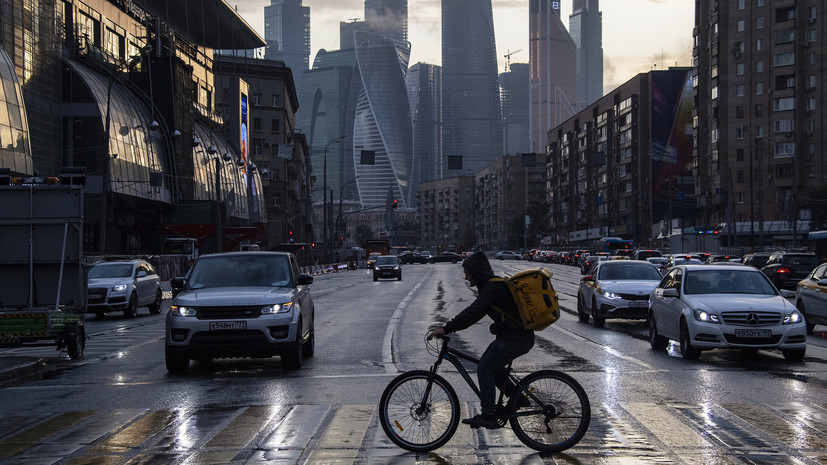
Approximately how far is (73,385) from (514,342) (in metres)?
7.20

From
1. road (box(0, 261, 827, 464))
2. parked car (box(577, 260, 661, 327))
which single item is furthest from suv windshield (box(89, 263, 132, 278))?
parked car (box(577, 260, 661, 327))

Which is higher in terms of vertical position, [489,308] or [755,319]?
[489,308]

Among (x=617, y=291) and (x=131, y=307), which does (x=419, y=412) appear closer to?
(x=617, y=291)

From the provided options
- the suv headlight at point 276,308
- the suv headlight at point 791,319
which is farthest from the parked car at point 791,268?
the suv headlight at point 276,308

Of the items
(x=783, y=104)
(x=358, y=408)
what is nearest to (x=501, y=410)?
(x=358, y=408)

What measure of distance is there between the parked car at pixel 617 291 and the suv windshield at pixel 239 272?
912 centimetres

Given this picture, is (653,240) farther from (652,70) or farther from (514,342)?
(514,342)

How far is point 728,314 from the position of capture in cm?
1325

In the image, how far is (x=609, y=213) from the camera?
125m

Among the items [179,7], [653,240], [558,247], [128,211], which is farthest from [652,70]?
[128,211]

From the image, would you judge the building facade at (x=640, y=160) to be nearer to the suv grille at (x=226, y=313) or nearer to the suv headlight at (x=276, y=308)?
the suv headlight at (x=276, y=308)

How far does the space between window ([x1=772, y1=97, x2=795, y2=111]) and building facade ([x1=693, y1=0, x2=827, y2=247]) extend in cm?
10

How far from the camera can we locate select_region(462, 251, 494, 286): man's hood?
23.2ft

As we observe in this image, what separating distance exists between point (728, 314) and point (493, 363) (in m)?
7.51
